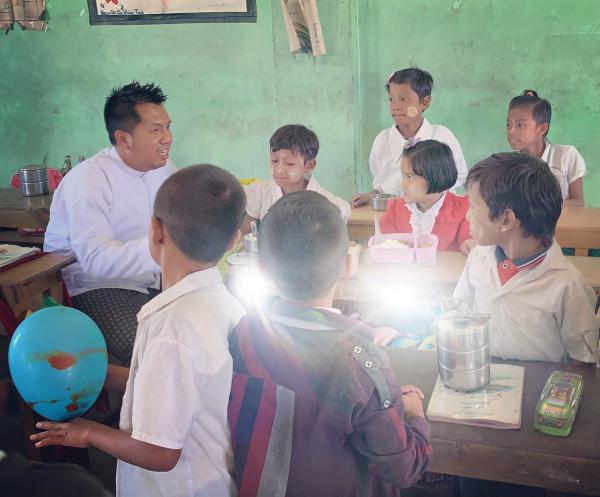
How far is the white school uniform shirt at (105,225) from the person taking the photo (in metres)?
2.84

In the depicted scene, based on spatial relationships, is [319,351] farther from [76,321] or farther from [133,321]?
[133,321]

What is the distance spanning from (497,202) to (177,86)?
13.7ft

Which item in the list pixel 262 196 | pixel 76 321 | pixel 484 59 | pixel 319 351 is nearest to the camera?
pixel 319 351

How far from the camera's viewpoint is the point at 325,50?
5117 mm

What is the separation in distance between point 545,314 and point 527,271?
0.12 m

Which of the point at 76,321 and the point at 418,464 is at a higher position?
the point at 76,321

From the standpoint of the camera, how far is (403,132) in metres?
4.43

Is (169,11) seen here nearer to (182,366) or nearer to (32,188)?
(32,188)

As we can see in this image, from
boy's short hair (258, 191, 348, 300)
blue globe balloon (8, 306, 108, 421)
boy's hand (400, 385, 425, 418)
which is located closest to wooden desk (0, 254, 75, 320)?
blue globe balloon (8, 306, 108, 421)

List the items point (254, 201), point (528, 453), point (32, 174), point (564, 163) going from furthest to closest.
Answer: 1. point (32, 174)
2. point (564, 163)
3. point (254, 201)
4. point (528, 453)

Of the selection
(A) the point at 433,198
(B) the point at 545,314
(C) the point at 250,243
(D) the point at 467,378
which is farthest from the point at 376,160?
(D) the point at 467,378

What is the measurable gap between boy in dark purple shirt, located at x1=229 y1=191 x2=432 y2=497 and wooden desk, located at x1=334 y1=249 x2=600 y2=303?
1146mm

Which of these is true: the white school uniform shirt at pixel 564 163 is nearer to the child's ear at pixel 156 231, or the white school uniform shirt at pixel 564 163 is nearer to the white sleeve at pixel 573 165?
the white sleeve at pixel 573 165

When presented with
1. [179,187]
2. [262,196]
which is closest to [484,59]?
[262,196]
